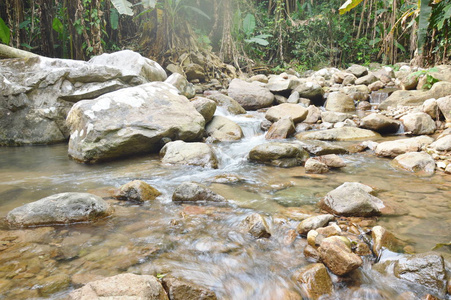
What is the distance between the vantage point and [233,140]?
6293 mm

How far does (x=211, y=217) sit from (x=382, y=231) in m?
1.41

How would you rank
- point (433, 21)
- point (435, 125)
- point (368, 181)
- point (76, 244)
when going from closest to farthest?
point (76, 244), point (433, 21), point (368, 181), point (435, 125)

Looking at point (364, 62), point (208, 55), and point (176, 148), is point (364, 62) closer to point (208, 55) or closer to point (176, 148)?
point (208, 55)

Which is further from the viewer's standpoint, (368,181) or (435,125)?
(435,125)

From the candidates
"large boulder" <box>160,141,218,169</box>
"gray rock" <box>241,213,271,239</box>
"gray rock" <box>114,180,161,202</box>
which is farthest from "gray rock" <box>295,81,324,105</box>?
"gray rock" <box>241,213,271,239</box>

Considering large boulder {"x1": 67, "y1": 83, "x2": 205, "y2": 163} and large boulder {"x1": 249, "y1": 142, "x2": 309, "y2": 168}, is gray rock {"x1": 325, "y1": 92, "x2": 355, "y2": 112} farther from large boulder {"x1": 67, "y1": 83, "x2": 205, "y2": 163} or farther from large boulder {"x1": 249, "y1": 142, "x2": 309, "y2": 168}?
large boulder {"x1": 67, "y1": 83, "x2": 205, "y2": 163}

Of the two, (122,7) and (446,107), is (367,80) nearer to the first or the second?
(446,107)

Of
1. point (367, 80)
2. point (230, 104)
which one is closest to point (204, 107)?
point (230, 104)

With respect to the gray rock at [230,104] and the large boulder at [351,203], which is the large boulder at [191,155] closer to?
the large boulder at [351,203]

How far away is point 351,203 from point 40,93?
6442 millimetres

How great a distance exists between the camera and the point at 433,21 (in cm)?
325

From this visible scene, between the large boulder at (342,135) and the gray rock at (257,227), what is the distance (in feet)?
13.0

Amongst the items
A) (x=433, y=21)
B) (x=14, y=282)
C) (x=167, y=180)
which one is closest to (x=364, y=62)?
(x=433, y=21)

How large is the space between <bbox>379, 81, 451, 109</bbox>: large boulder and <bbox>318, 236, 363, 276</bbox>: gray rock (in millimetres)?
6958
